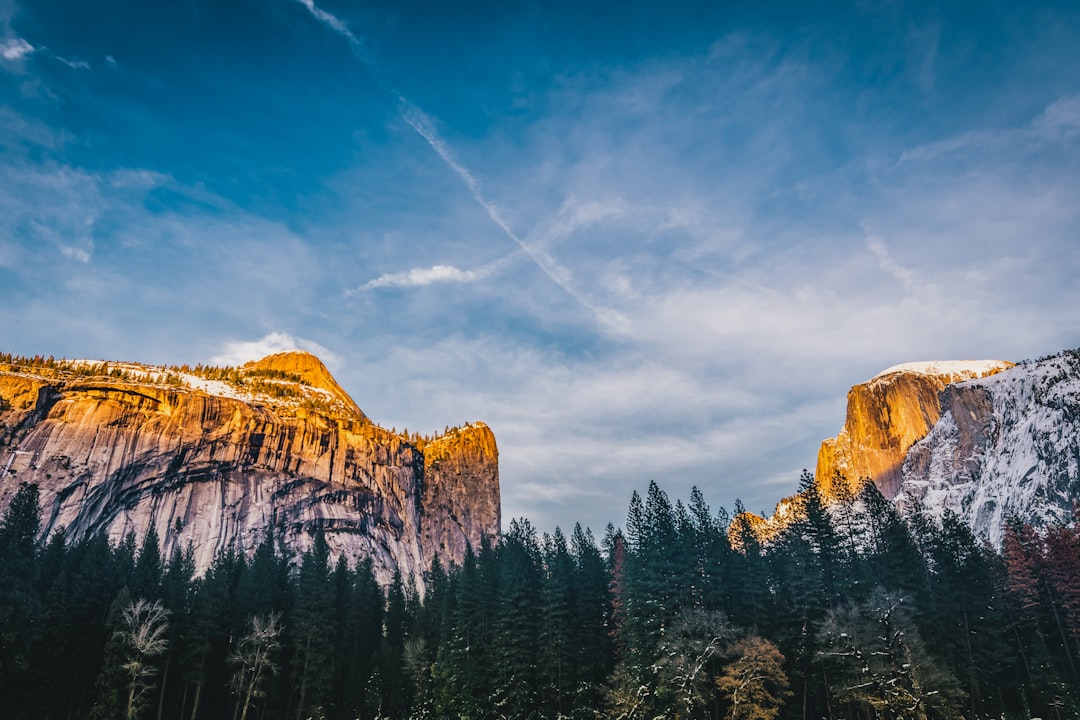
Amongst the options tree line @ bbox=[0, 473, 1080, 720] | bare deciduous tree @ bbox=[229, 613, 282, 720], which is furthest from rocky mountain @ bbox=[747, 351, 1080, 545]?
bare deciduous tree @ bbox=[229, 613, 282, 720]

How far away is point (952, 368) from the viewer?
190250mm

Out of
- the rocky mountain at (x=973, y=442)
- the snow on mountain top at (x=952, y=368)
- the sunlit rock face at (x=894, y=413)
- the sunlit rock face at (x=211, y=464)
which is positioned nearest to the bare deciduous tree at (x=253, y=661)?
the sunlit rock face at (x=211, y=464)

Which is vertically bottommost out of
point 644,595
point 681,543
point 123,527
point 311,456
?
point 644,595

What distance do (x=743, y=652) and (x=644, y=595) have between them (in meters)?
7.70

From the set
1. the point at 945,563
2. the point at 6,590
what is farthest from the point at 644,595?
the point at 6,590

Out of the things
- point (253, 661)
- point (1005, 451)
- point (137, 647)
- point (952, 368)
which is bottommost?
point (253, 661)

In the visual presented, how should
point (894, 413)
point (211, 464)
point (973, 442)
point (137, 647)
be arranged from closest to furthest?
1. point (137, 647)
2. point (211, 464)
3. point (973, 442)
4. point (894, 413)

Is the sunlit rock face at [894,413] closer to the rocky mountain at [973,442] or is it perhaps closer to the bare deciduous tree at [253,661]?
the rocky mountain at [973,442]

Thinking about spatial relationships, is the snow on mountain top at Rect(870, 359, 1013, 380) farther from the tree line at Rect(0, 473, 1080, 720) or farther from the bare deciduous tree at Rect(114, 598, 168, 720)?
the bare deciduous tree at Rect(114, 598, 168, 720)

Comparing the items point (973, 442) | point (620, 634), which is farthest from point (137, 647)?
point (973, 442)

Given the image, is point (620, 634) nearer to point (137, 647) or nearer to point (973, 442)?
point (137, 647)

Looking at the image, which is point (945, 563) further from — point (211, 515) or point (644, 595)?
point (211, 515)

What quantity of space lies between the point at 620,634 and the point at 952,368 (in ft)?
596

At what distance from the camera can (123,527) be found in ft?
375
